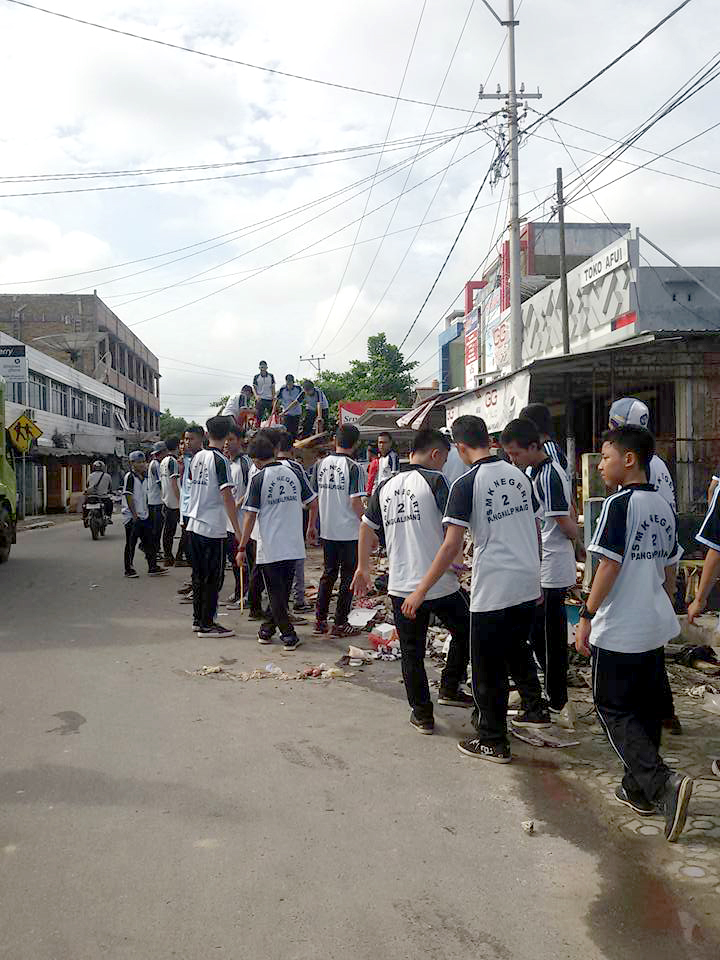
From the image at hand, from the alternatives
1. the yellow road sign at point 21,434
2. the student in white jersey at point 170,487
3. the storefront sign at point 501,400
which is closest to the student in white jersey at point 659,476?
the storefront sign at point 501,400

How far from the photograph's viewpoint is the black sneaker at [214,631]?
7738mm

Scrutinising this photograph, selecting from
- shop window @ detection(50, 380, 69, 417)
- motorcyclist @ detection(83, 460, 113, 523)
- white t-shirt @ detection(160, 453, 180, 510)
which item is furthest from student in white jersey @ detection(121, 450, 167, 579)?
shop window @ detection(50, 380, 69, 417)

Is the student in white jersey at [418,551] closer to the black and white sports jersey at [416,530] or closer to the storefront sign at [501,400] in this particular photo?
the black and white sports jersey at [416,530]

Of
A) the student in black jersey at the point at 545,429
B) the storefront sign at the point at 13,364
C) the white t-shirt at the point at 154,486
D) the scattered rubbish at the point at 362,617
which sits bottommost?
the scattered rubbish at the point at 362,617

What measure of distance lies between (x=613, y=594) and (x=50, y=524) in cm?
2437

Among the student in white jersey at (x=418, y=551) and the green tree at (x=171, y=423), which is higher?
the green tree at (x=171, y=423)

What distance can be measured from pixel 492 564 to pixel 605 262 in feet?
43.0

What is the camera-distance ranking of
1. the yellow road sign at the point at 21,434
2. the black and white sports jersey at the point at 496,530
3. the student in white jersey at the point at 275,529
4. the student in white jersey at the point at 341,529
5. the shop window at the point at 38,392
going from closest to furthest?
the black and white sports jersey at the point at 496,530
the student in white jersey at the point at 275,529
the student in white jersey at the point at 341,529
the yellow road sign at the point at 21,434
the shop window at the point at 38,392

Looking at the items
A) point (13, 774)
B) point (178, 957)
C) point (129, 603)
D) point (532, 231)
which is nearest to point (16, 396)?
point (532, 231)

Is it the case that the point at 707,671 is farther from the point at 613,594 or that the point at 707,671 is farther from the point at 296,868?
the point at 296,868

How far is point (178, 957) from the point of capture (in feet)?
8.68

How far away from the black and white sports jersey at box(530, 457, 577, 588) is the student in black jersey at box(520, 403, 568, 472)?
0.35 feet

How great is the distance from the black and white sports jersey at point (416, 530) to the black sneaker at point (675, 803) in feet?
5.94

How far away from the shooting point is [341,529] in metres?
8.02
